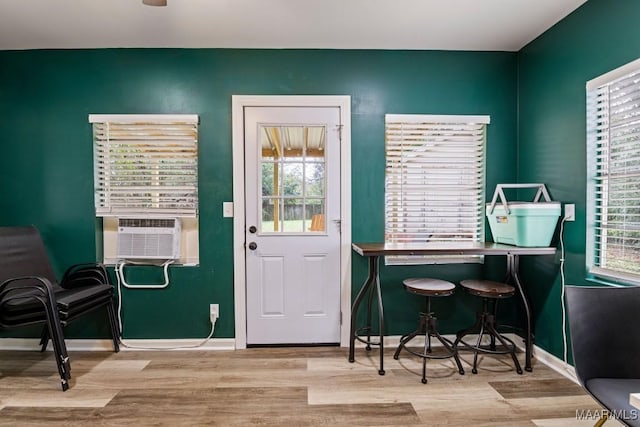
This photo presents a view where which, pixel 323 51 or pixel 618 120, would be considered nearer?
pixel 618 120

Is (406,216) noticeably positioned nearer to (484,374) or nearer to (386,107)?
(386,107)

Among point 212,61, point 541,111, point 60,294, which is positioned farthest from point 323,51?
point 60,294

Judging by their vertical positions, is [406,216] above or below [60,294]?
above

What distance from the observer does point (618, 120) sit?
6.64 feet

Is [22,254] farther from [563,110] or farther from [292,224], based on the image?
[563,110]

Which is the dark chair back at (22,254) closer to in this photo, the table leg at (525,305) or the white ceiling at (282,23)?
the white ceiling at (282,23)

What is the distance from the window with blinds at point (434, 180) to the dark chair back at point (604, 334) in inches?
55.4

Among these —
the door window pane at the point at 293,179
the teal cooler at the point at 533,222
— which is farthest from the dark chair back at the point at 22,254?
the teal cooler at the point at 533,222

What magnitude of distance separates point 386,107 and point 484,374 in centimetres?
208

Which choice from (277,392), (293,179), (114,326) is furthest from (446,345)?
(114,326)

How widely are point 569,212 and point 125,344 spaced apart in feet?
11.2

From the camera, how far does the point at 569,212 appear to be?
232cm

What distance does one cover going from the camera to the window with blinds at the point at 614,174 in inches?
76.0

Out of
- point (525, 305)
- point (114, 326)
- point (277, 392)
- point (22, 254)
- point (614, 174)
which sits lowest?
point (277, 392)
